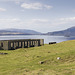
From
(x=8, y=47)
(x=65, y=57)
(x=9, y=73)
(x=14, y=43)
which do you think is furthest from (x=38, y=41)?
(x=9, y=73)

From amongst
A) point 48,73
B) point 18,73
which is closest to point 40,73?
point 48,73

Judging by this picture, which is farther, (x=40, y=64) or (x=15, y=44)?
(x=15, y=44)

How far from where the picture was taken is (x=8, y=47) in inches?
1574

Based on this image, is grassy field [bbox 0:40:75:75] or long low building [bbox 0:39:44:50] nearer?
grassy field [bbox 0:40:75:75]

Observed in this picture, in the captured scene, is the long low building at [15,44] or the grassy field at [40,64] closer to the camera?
the grassy field at [40,64]

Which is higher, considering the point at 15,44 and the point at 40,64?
the point at 15,44

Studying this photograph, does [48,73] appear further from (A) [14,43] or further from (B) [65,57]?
(A) [14,43]

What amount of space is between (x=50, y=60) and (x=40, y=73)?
8359 mm

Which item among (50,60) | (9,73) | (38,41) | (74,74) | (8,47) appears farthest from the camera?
(38,41)

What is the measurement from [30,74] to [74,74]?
3.98 metres

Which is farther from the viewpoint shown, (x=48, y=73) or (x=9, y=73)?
(x=9, y=73)

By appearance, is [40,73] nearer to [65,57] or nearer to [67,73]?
[67,73]

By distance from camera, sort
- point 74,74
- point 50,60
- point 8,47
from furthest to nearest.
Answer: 1. point 8,47
2. point 50,60
3. point 74,74

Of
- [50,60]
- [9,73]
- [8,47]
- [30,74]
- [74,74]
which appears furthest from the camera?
[8,47]
